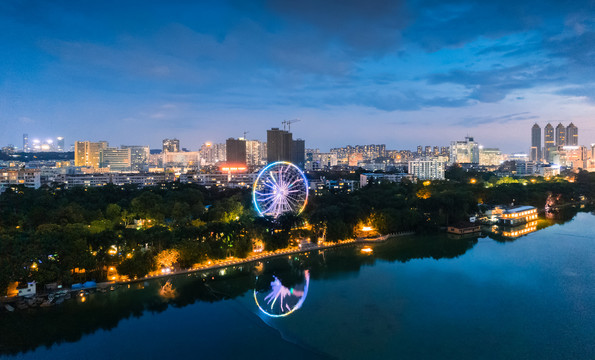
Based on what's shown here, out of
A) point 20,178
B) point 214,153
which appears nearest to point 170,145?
point 214,153

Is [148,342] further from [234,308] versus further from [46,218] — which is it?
[46,218]

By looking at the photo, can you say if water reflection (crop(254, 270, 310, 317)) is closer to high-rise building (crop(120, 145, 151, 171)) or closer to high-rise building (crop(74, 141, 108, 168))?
high-rise building (crop(74, 141, 108, 168))

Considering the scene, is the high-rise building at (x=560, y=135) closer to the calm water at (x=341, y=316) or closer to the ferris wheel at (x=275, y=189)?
the calm water at (x=341, y=316)

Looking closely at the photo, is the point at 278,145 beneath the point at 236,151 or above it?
above

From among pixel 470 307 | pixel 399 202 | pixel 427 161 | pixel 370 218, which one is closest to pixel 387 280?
pixel 470 307

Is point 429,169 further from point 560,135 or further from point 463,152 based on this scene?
point 560,135

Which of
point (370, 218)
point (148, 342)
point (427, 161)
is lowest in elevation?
point (148, 342)
